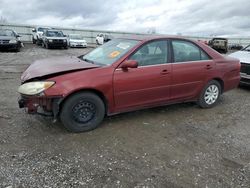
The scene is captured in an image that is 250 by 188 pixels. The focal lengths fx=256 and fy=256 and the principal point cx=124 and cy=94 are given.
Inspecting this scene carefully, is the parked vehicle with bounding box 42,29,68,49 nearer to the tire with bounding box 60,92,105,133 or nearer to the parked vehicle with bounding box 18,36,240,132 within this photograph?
the parked vehicle with bounding box 18,36,240,132

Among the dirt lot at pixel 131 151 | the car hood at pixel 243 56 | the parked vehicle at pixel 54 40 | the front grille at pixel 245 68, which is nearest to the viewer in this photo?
the dirt lot at pixel 131 151

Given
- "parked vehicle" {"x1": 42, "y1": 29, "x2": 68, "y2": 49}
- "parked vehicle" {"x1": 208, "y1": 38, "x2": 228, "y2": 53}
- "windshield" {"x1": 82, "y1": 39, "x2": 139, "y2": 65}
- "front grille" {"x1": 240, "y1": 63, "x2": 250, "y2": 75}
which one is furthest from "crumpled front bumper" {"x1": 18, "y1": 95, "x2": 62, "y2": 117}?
"parked vehicle" {"x1": 208, "y1": 38, "x2": 228, "y2": 53}

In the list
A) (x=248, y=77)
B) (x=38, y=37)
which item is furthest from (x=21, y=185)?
(x=38, y=37)

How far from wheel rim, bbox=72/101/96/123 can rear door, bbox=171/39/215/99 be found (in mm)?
1651

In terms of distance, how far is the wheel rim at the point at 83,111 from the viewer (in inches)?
159

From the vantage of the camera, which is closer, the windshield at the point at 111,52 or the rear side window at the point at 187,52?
the windshield at the point at 111,52

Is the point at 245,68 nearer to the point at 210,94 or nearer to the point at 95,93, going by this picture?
the point at 210,94

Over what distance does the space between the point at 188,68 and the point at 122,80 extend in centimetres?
153

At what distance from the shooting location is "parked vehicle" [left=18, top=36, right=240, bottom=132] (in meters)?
3.90

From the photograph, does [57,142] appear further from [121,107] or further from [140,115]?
[140,115]

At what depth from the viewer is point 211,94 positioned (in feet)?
18.4

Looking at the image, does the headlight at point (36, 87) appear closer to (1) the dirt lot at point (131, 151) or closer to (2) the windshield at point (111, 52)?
(1) the dirt lot at point (131, 151)

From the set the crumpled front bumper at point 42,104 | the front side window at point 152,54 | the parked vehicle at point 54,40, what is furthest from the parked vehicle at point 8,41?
the front side window at point 152,54

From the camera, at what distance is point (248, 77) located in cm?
719
